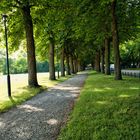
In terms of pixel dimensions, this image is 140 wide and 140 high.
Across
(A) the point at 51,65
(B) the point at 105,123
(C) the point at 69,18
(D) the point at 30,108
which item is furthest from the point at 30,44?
(B) the point at 105,123

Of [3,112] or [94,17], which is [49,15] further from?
[3,112]

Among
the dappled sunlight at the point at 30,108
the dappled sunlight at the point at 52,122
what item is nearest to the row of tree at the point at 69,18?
the dappled sunlight at the point at 30,108

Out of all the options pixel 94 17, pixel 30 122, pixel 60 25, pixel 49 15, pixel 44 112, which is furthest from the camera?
pixel 60 25

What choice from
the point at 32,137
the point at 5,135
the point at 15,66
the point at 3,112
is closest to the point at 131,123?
the point at 32,137

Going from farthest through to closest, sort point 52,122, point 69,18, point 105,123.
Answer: point 69,18 → point 52,122 → point 105,123

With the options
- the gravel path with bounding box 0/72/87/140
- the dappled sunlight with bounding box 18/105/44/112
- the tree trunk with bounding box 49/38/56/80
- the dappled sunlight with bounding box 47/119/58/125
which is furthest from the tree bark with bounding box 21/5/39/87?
the dappled sunlight with bounding box 47/119/58/125

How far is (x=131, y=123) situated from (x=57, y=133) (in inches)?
81.7

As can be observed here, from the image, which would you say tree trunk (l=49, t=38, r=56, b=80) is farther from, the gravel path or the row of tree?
the gravel path

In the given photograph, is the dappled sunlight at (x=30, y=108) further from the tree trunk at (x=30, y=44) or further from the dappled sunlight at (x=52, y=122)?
the tree trunk at (x=30, y=44)

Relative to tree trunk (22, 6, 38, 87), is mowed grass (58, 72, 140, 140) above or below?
below

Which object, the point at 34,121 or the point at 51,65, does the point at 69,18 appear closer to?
the point at 51,65

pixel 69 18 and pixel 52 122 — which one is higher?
pixel 69 18

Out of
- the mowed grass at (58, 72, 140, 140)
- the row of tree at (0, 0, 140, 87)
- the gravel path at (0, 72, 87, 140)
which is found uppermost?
the row of tree at (0, 0, 140, 87)

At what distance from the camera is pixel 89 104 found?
1370 cm
